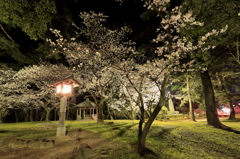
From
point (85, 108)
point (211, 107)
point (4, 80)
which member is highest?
point (4, 80)

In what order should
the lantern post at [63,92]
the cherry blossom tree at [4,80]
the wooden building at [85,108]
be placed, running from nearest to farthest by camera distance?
the lantern post at [63,92] → the cherry blossom tree at [4,80] → the wooden building at [85,108]

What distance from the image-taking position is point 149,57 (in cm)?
1102

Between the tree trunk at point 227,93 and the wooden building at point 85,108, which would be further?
the wooden building at point 85,108

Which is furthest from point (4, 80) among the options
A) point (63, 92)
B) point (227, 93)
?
point (227, 93)

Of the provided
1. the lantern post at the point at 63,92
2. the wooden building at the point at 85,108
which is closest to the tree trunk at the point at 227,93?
the lantern post at the point at 63,92

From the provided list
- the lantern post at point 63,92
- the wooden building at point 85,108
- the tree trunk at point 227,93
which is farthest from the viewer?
the wooden building at point 85,108

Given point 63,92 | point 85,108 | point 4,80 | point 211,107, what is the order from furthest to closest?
point 85,108 < point 4,80 < point 211,107 < point 63,92

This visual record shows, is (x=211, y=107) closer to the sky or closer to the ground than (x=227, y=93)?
closer to the ground

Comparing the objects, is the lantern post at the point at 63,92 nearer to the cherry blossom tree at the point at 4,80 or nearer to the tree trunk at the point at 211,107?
the tree trunk at the point at 211,107

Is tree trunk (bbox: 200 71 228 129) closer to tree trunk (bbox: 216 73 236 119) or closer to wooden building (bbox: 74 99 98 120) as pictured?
tree trunk (bbox: 216 73 236 119)

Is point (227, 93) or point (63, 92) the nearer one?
point (63, 92)

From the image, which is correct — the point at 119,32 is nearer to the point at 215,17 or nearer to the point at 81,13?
the point at 81,13

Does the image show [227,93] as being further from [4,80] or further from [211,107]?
[4,80]

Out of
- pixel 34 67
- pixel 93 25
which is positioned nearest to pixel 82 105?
pixel 34 67
